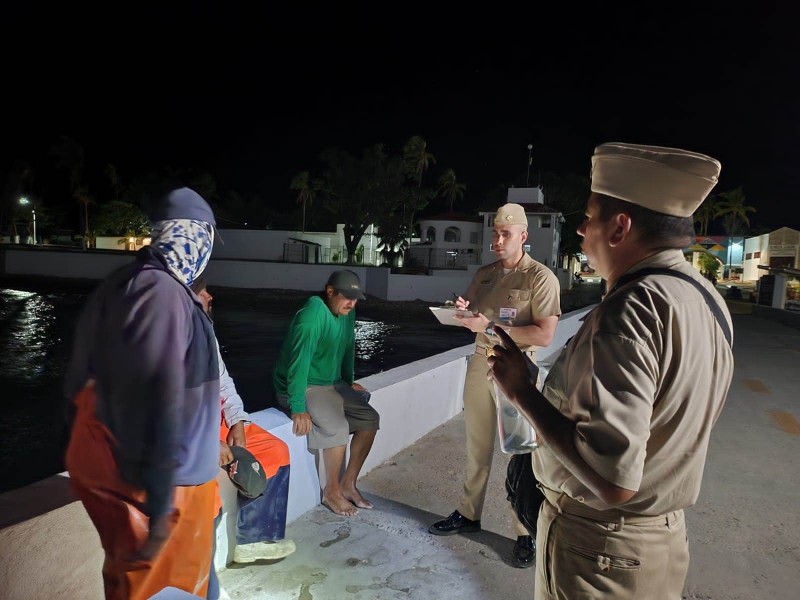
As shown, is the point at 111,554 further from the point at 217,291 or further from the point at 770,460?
the point at 217,291

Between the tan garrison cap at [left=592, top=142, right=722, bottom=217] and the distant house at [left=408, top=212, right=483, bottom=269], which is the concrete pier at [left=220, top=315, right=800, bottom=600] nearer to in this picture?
the tan garrison cap at [left=592, top=142, right=722, bottom=217]

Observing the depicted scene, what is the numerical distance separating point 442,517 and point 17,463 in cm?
840

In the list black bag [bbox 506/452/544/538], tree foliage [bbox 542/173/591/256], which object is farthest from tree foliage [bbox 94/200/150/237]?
black bag [bbox 506/452/544/538]

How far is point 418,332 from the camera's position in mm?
27516

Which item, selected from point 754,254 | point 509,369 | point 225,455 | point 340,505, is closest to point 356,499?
point 340,505

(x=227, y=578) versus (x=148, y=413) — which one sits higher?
(x=148, y=413)

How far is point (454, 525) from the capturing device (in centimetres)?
354

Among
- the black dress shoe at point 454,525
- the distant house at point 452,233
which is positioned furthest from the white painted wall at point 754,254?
the black dress shoe at point 454,525

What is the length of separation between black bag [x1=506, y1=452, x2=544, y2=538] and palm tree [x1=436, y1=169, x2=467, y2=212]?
6845 cm

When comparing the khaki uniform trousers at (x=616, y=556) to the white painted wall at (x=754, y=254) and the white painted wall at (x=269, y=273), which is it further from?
the white painted wall at (x=754, y=254)

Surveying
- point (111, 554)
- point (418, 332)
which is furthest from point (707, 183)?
point (418, 332)

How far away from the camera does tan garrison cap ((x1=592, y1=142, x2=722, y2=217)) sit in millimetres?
1409

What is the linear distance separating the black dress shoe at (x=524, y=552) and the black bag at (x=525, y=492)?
4.50 feet

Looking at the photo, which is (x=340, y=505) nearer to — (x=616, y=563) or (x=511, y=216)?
(x=511, y=216)
